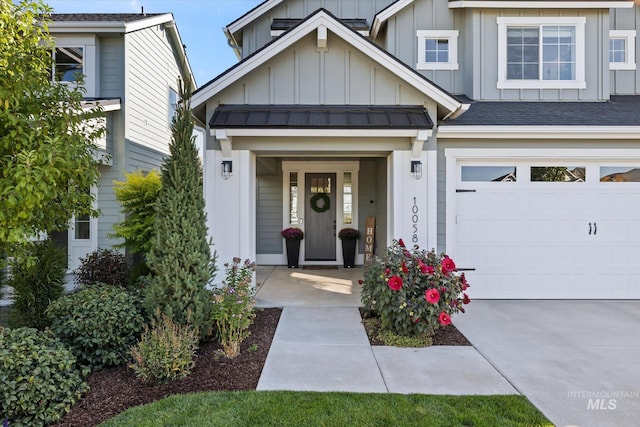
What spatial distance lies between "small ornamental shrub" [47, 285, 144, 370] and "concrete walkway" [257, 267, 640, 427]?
5.03ft

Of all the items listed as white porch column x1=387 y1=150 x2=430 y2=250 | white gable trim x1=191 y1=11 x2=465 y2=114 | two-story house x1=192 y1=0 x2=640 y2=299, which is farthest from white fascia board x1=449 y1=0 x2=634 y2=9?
white porch column x1=387 y1=150 x2=430 y2=250

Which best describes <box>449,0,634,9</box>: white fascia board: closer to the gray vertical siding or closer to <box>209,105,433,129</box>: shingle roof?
<box>209,105,433,129</box>: shingle roof

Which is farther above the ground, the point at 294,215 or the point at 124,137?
the point at 124,137

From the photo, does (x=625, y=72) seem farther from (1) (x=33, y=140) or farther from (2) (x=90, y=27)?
(2) (x=90, y=27)

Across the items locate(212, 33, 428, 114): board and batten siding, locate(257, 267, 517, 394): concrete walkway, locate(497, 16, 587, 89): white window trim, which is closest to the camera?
locate(257, 267, 517, 394): concrete walkway

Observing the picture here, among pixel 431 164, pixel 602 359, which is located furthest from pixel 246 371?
pixel 431 164

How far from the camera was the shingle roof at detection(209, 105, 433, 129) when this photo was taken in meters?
5.43

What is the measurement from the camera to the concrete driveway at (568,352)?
3021 millimetres

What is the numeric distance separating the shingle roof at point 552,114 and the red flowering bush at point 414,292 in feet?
9.27

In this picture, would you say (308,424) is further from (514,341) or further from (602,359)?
(602,359)

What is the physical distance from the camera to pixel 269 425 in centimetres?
271

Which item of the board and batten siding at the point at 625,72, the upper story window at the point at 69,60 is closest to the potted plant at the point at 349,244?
the board and batten siding at the point at 625,72

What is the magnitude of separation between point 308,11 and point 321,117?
493 centimetres

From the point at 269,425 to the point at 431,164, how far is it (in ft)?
15.1
